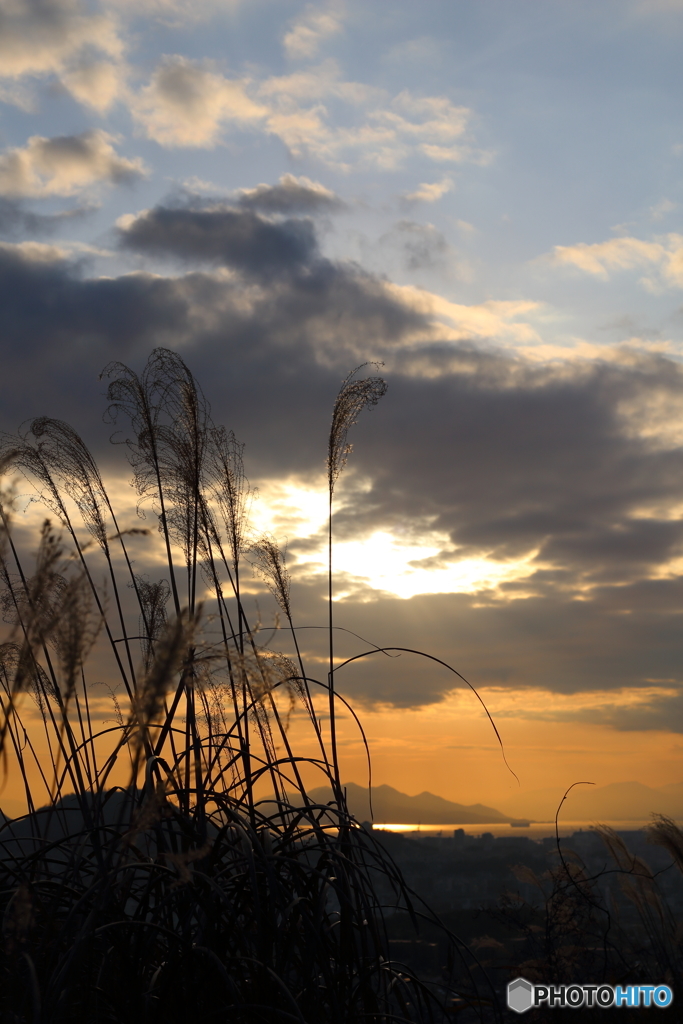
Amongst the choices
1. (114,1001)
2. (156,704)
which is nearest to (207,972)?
(114,1001)

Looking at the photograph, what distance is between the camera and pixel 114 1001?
5.88 ft

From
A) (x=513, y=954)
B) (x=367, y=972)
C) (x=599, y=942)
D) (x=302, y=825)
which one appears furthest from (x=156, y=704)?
(x=599, y=942)

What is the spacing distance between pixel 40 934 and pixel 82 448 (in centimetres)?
199

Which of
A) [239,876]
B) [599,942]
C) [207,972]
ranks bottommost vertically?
[599,942]

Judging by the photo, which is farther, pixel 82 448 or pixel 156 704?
pixel 82 448

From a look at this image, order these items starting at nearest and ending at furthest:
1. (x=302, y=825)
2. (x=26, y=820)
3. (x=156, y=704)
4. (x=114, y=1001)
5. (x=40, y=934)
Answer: (x=156, y=704) → (x=114, y=1001) → (x=40, y=934) → (x=302, y=825) → (x=26, y=820)

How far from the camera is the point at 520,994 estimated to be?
3.98 m

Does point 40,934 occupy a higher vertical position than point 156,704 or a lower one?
lower

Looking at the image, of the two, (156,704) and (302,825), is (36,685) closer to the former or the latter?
(302,825)

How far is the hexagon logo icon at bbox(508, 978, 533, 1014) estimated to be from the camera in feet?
12.9

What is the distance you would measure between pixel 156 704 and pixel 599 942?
4.99m

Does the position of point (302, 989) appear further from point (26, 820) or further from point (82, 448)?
point (82, 448)

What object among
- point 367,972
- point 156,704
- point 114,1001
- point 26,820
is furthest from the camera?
point 26,820

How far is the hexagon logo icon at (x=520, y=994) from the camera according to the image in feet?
12.9
